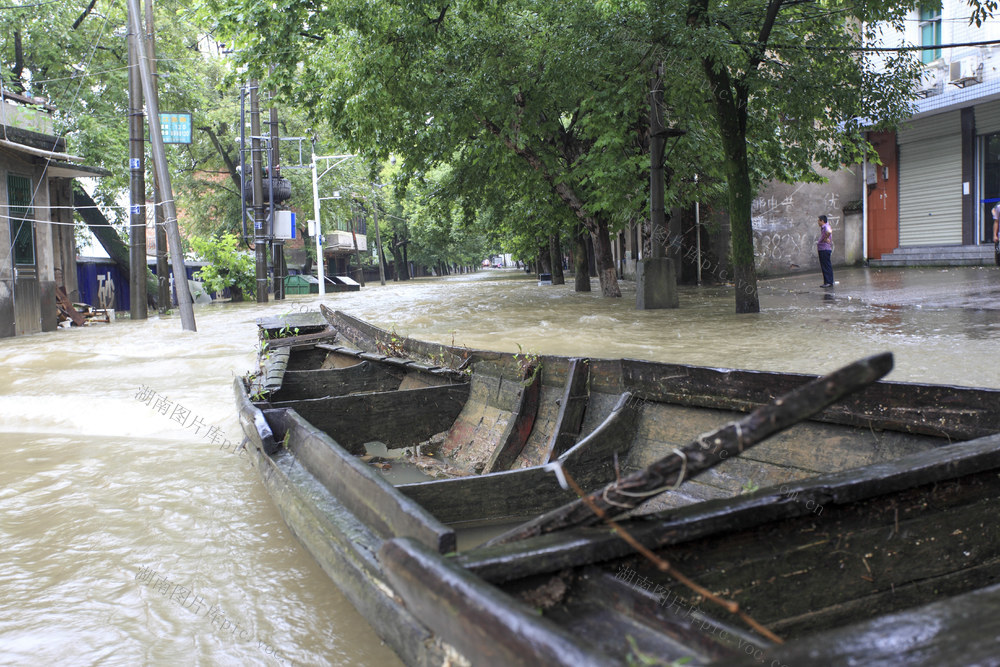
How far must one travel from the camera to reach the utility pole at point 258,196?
23.7m

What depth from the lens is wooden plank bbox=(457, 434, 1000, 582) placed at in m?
1.78

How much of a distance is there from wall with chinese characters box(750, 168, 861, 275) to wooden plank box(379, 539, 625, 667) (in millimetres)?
22415

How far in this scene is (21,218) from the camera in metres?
15.3

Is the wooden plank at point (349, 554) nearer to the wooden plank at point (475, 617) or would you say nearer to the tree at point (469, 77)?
the wooden plank at point (475, 617)

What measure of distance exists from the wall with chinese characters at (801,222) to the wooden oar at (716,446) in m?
22.1

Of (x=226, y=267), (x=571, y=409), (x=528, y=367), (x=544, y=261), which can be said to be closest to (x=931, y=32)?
(x=528, y=367)

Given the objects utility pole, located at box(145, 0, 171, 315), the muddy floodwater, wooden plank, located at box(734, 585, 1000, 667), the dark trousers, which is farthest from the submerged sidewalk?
utility pole, located at box(145, 0, 171, 315)

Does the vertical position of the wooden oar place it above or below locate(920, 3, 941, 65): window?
below

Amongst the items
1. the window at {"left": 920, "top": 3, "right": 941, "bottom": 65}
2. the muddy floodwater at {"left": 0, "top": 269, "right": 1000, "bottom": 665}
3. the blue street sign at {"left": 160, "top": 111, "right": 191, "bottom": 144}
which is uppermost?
the window at {"left": 920, "top": 3, "right": 941, "bottom": 65}

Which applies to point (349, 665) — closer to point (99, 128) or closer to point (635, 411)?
point (635, 411)

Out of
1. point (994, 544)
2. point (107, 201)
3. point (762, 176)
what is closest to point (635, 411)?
point (994, 544)

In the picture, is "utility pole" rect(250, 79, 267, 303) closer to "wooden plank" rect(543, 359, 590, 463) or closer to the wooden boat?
the wooden boat

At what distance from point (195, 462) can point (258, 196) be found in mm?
20733

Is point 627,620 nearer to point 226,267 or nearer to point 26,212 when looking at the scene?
point 26,212
